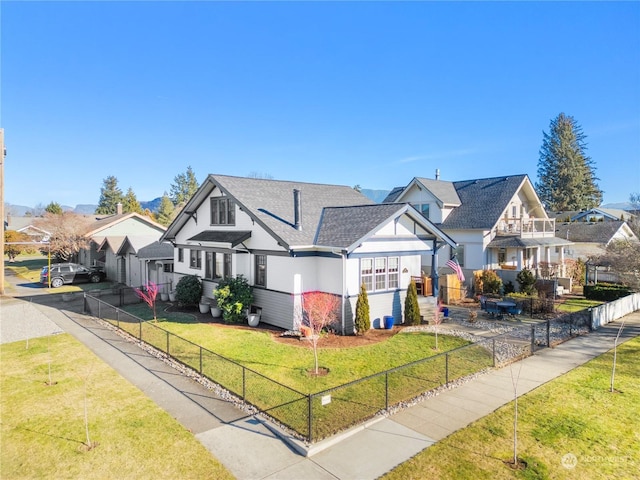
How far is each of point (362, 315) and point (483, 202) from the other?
66.0 ft

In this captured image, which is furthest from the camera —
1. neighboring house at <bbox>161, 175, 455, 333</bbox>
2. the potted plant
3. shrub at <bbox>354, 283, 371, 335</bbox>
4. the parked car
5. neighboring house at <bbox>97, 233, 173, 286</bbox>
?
the parked car

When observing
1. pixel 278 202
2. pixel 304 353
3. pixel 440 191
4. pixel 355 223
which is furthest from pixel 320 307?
pixel 440 191

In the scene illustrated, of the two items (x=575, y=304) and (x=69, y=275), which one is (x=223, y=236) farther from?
(x=575, y=304)

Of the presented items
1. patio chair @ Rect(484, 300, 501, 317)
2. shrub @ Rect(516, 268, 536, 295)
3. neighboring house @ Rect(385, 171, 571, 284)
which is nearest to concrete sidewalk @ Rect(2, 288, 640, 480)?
patio chair @ Rect(484, 300, 501, 317)

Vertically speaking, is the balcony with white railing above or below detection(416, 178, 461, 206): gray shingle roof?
below

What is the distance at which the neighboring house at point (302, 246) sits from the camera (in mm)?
17188

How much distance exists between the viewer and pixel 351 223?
59.5 feet

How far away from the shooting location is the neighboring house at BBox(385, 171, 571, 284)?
96.6 feet

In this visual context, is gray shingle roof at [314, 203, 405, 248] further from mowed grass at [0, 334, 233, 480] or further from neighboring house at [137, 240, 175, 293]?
neighboring house at [137, 240, 175, 293]

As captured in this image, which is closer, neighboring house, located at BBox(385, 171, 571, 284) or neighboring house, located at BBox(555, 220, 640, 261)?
neighboring house, located at BBox(385, 171, 571, 284)

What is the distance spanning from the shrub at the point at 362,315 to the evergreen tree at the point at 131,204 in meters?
67.3

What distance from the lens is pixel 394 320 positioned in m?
18.6

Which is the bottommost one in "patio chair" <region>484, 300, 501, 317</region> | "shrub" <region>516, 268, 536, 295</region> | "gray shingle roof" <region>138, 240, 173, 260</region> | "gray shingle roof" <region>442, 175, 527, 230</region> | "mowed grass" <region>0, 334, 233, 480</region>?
"mowed grass" <region>0, 334, 233, 480</region>

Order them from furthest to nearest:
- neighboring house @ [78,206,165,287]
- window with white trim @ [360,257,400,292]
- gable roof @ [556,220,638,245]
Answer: gable roof @ [556,220,638,245] → neighboring house @ [78,206,165,287] → window with white trim @ [360,257,400,292]
